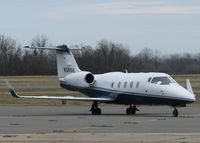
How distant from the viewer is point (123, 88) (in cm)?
3622

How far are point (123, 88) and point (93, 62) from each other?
309ft

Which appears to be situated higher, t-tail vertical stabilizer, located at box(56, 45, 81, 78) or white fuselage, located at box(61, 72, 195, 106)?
t-tail vertical stabilizer, located at box(56, 45, 81, 78)

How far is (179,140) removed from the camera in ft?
62.6

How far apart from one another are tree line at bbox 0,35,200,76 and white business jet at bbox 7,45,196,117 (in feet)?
262

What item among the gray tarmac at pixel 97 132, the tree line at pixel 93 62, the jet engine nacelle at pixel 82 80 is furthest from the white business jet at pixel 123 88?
the tree line at pixel 93 62

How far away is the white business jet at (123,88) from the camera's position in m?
33.6

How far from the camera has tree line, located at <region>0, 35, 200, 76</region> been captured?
5084 inches

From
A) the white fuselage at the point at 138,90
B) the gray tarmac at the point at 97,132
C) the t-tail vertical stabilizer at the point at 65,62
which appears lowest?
the gray tarmac at the point at 97,132

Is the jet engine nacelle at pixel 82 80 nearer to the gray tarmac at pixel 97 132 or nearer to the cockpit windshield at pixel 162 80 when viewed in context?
the cockpit windshield at pixel 162 80

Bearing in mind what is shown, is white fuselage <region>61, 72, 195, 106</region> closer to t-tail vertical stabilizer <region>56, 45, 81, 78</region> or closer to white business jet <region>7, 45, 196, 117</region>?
white business jet <region>7, 45, 196, 117</region>

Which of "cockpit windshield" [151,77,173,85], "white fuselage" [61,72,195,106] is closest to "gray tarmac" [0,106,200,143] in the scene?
"white fuselage" [61,72,195,106]

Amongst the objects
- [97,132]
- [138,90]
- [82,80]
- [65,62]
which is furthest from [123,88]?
[97,132]

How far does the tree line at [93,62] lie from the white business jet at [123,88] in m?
79.7

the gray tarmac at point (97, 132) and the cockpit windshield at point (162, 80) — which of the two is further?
the cockpit windshield at point (162, 80)
